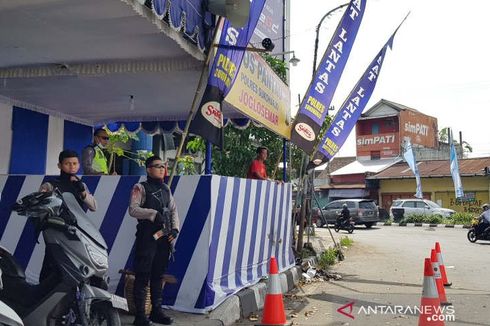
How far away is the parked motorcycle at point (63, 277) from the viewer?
3.67 m

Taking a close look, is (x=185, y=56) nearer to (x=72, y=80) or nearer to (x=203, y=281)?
(x=72, y=80)

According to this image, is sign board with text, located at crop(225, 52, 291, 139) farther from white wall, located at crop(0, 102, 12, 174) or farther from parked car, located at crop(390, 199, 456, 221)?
parked car, located at crop(390, 199, 456, 221)

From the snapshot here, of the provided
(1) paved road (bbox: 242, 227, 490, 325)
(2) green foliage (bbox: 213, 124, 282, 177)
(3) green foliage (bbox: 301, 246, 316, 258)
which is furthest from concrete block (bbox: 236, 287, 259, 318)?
(2) green foliage (bbox: 213, 124, 282, 177)

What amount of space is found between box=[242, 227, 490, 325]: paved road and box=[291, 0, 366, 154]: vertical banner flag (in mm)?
2725

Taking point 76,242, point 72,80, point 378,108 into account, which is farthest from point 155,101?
point 378,108

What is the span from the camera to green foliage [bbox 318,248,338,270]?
1083cm

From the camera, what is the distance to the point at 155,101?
28.3ft

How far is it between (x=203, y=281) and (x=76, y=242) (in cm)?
217

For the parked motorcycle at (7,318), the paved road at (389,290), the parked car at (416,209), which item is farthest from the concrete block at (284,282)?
the parked car at (416,209)

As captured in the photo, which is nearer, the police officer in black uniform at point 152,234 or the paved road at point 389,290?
the police officer in black uniform at point 152,234

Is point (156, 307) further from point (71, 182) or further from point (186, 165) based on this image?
point (186, 165)

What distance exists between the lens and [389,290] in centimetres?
811

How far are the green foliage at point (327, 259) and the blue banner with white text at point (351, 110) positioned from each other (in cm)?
245

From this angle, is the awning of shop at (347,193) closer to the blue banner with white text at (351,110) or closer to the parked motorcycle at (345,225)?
the parked motorcycle at (345,225)
